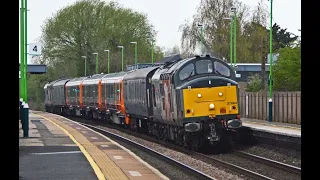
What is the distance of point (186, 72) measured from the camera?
21.5 meters

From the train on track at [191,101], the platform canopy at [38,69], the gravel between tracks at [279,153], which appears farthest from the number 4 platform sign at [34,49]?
the platform canopy at [38,69]

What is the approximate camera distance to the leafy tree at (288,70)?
39250 millimetres

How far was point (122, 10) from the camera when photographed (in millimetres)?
76750

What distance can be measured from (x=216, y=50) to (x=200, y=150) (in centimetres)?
4310

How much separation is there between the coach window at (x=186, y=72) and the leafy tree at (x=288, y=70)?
18.3 metres

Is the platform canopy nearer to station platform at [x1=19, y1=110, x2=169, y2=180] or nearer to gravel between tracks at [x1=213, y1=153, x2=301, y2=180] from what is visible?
station platform at [x1=19, y1=110, x2=169, y2=180]

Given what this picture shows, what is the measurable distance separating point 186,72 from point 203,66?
64cm

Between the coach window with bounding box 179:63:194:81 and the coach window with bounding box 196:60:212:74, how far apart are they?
0.77 ft

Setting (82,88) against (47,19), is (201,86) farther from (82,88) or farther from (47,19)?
(47,19)

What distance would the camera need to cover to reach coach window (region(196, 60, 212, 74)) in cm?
2173

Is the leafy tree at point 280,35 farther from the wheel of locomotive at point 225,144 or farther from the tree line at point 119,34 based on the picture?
the wheel of locomotive at point 225,144

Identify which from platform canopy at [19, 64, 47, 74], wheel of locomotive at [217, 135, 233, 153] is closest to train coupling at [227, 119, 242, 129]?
wheel of locomotive at [217, 135, 233, 153]

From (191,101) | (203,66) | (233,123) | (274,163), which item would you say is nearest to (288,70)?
(203,66)
